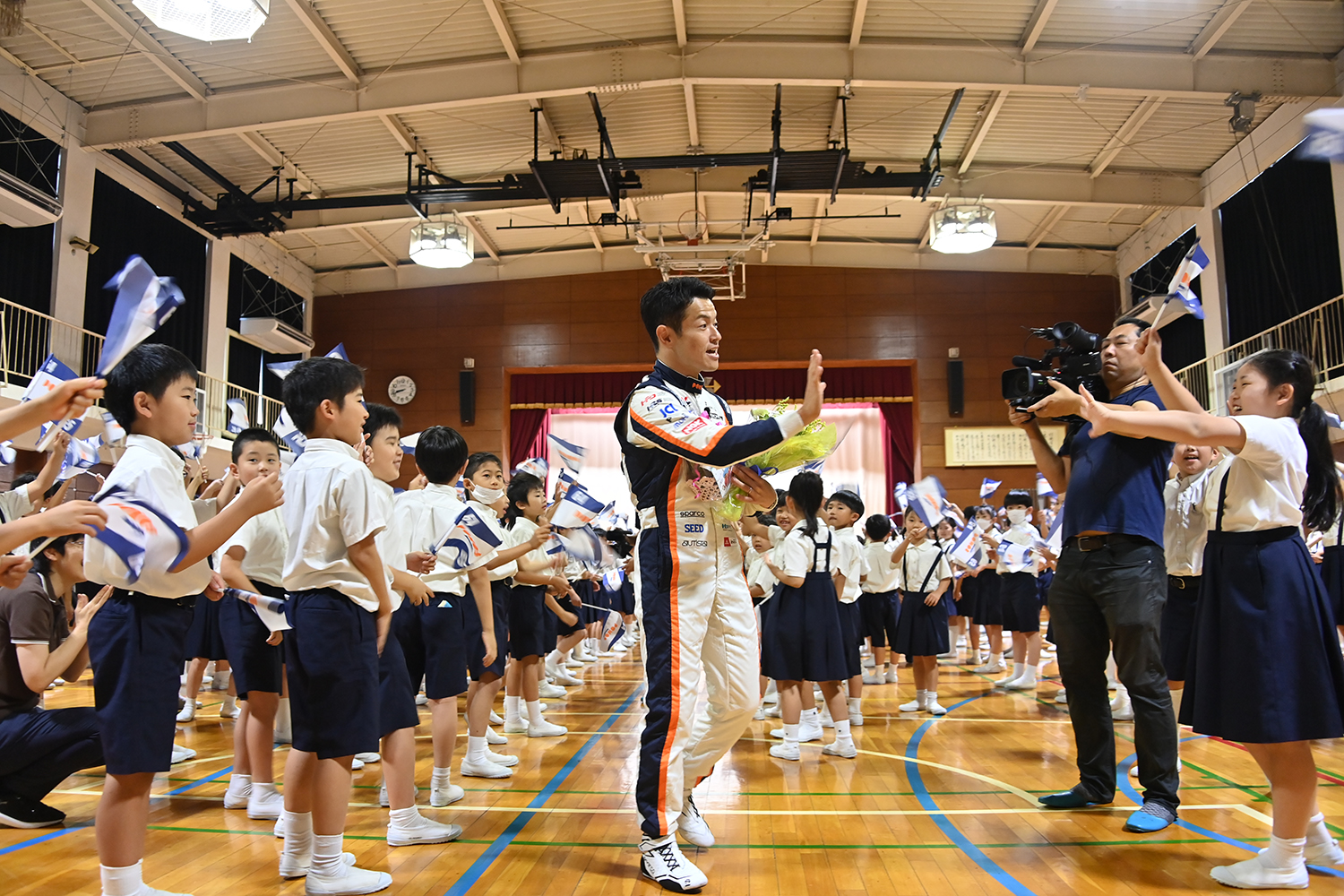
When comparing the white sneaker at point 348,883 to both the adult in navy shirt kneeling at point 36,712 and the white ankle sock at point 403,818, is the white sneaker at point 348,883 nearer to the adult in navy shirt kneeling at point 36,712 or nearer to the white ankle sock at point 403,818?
the white ankle sock at point 403,818

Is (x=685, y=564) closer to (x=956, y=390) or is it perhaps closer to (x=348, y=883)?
(x=348, y=883)

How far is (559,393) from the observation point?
16.6m

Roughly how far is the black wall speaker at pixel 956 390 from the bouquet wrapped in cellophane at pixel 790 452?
1353 centimetres

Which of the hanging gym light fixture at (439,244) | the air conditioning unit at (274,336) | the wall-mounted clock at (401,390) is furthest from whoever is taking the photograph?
the wall-mounted clock at (401,390)

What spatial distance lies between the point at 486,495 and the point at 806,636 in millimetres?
1739

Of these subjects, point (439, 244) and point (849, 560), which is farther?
point (439, 244)

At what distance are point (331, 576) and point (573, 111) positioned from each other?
9717mm

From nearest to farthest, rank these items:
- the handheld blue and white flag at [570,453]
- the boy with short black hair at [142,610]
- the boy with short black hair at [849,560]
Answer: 1. the boy with short black hair at [142,610]
2. the handheld blue and white flag at [570,453]
3. the boy with short black hair at [849,560]

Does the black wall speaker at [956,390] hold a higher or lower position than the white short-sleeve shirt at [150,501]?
higher

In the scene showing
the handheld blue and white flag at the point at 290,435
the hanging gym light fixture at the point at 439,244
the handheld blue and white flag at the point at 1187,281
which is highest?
the hanging gym light fixture at the point at 439,244

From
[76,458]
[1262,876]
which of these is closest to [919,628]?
[1262,876]

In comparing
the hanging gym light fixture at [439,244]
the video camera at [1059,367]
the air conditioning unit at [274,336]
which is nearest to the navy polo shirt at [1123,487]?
the video camera at [1059,367]

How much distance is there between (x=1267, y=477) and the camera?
268cm

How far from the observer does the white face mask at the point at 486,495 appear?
14.0ft
